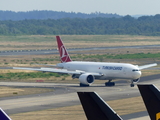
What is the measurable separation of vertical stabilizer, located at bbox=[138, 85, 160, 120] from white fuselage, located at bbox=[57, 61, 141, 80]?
3889cm

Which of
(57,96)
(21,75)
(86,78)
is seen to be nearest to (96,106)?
(57,96)

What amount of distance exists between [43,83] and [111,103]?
20933 mm

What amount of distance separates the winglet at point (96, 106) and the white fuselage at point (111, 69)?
41003 mm

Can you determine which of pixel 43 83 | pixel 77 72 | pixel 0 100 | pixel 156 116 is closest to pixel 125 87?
pixel 77 72

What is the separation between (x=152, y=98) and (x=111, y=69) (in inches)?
1595

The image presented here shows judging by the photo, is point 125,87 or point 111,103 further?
point 125,87

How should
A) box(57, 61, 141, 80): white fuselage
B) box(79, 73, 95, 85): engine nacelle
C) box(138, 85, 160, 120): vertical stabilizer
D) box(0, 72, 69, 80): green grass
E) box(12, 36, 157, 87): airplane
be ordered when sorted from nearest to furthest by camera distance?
box(138, 85, 160, 120): vertical stabilizer, box(57, 61, 141, 80): white fuselage, box(12, 36, 157, 87): airplane, box(79, 73, 95, 85): engine nacelle, box(0, 72, 69, 80): green grass

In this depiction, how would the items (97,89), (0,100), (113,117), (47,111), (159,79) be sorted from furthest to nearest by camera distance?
(159,79)
(97,89)
(0,100)
(47,111)
(113,117)

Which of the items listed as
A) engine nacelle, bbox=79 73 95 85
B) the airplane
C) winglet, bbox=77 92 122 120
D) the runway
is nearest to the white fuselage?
the airplane

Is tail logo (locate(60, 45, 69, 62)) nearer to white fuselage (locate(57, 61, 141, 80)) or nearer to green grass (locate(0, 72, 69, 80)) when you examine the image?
white fuselage (locate(57, 61, 141, 80))

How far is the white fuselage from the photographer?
191 feet

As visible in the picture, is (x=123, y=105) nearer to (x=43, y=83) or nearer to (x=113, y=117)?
(x=43, y=83)

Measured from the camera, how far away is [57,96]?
5159cm

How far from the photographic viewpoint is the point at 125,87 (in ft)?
197
